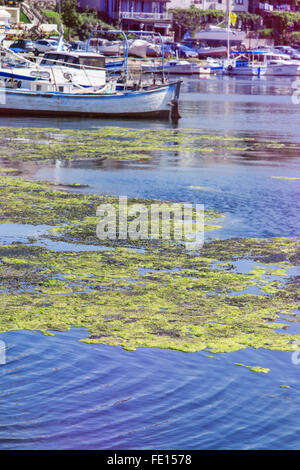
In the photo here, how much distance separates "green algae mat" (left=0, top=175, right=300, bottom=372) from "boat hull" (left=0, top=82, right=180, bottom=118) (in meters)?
22.4

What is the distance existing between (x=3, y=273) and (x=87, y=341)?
2186 millimetres

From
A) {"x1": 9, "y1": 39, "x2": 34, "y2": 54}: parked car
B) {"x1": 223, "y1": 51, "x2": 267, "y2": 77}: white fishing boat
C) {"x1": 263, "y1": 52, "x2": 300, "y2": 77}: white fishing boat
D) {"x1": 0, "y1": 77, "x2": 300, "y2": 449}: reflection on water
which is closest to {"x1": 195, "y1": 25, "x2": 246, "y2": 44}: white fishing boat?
{"x1": 223, "y1": 51, "x2": 267, "y2": 77}: white fishing boat

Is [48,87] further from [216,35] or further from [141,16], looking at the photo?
[216,35]

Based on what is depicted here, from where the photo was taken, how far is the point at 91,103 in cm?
3341

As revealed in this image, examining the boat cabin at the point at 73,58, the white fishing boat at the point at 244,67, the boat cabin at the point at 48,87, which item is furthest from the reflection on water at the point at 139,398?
the white fishing boat at the point at 244,67

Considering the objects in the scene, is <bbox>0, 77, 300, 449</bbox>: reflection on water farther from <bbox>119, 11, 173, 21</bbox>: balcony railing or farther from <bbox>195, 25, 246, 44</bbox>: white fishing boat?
<bbox>195, 25, 246, 44</bbox>: white fishing boat

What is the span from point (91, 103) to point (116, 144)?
9873mm

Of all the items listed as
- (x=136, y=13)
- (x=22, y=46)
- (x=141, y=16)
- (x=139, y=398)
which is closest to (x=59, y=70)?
(x=22, y=46)

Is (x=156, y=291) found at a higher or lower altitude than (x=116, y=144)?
lower

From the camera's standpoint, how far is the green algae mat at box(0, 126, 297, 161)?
21.1 m

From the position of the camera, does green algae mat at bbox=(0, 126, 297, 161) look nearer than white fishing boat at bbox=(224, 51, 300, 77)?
Yes

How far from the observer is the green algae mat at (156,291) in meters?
7.12

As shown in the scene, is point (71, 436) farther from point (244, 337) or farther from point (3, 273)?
point (3, 273)

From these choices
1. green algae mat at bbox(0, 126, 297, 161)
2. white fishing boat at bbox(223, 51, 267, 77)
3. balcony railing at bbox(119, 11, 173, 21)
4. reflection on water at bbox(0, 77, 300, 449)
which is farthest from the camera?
balcony railing at bbox(119, 11, 173, 21)
